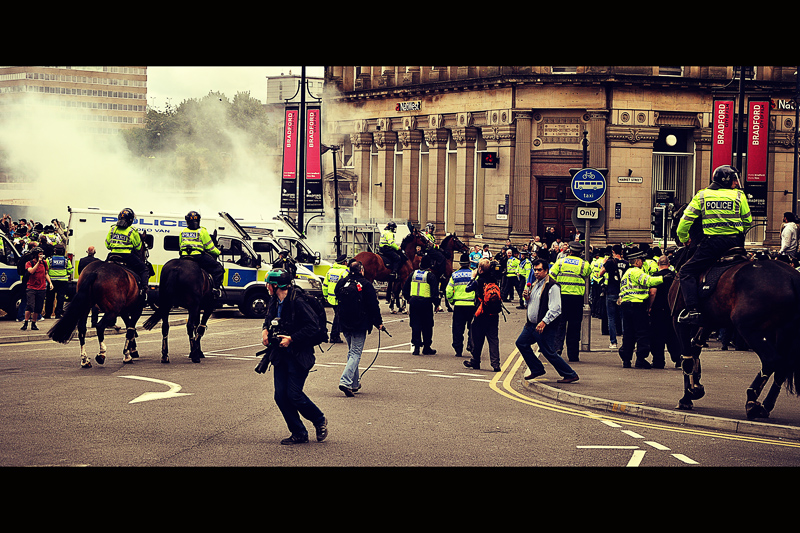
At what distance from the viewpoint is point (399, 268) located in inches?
1062

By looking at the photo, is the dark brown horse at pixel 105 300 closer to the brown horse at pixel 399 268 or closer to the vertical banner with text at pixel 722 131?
the brown horse at pixel 399 268

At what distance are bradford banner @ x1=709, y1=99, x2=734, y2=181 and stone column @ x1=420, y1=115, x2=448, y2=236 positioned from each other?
16465 mm

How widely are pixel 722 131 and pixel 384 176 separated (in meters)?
21.6

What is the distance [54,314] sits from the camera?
80.3ft

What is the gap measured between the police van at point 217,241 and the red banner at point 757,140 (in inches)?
608

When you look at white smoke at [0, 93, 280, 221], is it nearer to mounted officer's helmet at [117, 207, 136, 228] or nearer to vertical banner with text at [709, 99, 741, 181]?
vertical banner with text at [709, 99, 741, 181]

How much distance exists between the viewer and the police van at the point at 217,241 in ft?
82.9

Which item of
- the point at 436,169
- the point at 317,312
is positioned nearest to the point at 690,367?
the point at 317,312

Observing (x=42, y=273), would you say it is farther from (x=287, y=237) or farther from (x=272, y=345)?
(x=272, y=345)

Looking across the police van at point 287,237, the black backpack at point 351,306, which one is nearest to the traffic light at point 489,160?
the police van at point 287,237

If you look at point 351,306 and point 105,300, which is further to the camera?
point 105,300

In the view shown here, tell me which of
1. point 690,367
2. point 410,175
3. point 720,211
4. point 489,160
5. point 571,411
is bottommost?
point 571,411
